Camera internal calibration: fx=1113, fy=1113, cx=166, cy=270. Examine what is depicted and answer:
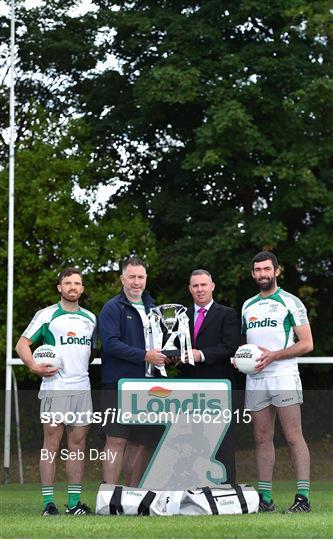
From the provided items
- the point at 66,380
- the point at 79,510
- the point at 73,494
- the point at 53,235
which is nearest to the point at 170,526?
the point at 79,510

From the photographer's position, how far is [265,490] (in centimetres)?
715

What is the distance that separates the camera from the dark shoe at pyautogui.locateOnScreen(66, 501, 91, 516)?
704cm

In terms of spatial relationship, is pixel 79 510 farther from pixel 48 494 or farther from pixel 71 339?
pixel 71 339

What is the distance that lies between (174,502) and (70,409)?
3.22 ft

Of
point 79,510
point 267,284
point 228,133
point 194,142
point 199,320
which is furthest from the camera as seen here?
point 194,142

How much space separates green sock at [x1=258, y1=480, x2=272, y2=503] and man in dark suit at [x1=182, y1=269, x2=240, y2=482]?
20 centimetres

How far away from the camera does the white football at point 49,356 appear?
718cm

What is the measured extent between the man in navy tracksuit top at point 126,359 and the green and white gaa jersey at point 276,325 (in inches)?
26.9

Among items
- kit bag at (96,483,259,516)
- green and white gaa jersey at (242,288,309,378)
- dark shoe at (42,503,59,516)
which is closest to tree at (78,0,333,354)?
green and white gaa jersey at (242,288,309,378)

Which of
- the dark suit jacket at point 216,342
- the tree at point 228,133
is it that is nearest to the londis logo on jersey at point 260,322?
the dark suit jacket at point 216,342

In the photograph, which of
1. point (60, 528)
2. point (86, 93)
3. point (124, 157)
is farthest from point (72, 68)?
point (60, 528)

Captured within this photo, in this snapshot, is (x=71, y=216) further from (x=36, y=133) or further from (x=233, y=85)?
(x=233, y=85)

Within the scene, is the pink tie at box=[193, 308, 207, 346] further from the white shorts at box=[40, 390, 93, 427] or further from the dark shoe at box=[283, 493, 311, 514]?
the dark shoe at box=[283, 493, 311, 514]

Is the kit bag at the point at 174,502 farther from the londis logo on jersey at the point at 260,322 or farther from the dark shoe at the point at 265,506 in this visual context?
the londis logo on jersey at the point at 260,322
